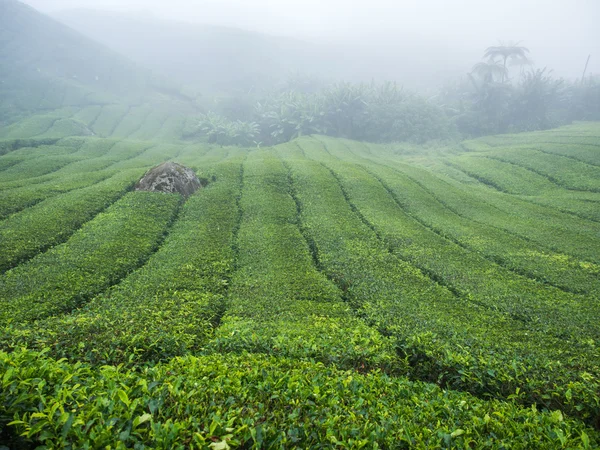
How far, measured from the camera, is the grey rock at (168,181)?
21.8 m

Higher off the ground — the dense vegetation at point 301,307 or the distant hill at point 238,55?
the distant hill at point 238,55

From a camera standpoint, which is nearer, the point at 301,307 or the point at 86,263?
the point at 301,307

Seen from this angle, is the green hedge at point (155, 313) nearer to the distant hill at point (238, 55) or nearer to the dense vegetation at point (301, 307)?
the dense vegetation at point (301, 307)

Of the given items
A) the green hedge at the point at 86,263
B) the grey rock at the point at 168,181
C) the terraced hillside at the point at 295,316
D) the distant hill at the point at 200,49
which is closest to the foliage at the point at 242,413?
the terraced hillside at the point at 295,316

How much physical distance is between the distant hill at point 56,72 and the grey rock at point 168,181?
2021 inches

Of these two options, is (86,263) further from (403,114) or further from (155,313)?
(403,114)

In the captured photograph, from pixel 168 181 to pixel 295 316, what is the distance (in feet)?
50.4

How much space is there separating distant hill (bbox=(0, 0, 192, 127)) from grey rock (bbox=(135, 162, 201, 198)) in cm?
5133

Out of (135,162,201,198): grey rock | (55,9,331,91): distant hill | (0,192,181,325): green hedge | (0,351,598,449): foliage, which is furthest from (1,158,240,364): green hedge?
(55,9,331,91): distant hill

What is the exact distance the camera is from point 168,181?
21.9 m

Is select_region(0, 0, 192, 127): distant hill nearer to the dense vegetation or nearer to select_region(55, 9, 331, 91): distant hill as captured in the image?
select_region(55, 9, 331, 91): distant hill

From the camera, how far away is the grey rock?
21.8 metres

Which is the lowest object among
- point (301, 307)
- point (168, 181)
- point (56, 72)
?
point (301, 307)

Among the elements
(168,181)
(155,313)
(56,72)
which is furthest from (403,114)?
(56,72)
